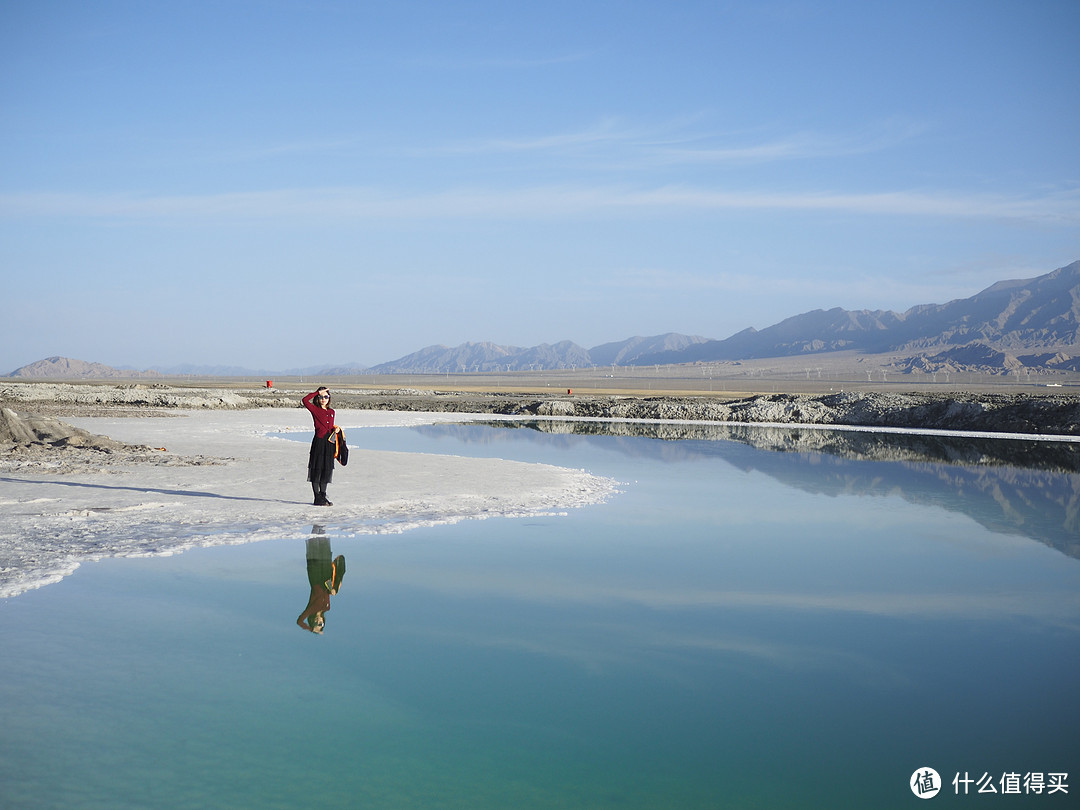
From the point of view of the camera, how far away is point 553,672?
5.73 metres

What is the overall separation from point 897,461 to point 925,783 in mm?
16353

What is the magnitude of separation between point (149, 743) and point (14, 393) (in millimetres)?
47688

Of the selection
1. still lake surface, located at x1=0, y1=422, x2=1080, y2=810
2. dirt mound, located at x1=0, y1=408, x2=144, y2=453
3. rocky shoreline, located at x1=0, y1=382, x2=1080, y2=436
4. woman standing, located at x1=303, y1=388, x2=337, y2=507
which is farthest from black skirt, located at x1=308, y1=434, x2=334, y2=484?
rocky shoreline, located at x1=0, y1=382, x2=1080, y2=436

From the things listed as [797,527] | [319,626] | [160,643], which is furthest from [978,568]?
[160,643]

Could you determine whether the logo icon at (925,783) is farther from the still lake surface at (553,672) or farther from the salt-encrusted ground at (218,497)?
the salt-encrusted ground at (218,497)

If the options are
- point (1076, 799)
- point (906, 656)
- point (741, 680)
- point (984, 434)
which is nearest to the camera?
point (1076, 799)

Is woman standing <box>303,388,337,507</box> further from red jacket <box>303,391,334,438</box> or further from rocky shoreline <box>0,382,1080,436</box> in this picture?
rocky shoreline <box>0,382,1080,436</box>

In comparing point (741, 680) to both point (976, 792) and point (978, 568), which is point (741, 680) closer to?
point (976, 792)

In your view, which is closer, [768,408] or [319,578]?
[319,578]

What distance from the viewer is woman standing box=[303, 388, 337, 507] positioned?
11.3 m

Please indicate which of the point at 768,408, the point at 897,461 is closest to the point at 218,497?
the point at 897,461

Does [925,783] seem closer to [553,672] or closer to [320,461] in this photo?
[553,672]

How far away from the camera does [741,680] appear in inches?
221

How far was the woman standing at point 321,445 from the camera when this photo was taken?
1132 cm
